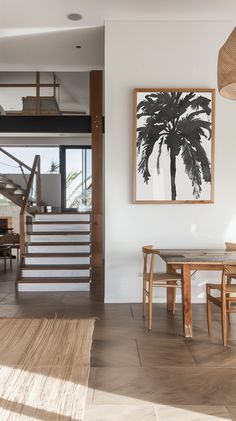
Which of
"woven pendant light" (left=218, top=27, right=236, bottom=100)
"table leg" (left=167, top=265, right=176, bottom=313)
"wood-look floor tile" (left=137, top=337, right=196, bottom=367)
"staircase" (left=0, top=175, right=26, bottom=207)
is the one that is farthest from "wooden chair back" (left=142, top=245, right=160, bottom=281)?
"staircase" (left=0, top=175, right=26, bottom=207)

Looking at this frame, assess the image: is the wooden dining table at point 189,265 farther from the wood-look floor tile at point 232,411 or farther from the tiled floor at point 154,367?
the wood-look floor tile at point 232,411

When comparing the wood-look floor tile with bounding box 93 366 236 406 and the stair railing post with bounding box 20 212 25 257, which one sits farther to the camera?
the stair railing post with bounding box 20 212 25 257

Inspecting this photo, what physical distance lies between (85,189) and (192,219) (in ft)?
25.2

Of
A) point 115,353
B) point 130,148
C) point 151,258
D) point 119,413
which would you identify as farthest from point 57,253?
point 119,413

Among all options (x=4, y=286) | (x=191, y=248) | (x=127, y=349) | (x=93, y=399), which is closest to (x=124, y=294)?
(x=191, y=248)

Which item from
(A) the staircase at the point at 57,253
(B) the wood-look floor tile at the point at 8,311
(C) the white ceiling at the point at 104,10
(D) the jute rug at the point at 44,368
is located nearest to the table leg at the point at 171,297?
(D) the jute rug at the point at 44,368

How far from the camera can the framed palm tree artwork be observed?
16.8 feet

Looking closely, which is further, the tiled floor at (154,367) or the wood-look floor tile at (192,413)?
Result: the tiled floor at (154,367)

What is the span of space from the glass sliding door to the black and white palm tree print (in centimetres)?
757

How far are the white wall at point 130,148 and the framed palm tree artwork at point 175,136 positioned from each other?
12 centimetres

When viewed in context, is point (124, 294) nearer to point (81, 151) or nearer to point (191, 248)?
point (191, 248)

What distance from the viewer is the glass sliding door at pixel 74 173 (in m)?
12.6

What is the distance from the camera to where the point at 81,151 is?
12727mm

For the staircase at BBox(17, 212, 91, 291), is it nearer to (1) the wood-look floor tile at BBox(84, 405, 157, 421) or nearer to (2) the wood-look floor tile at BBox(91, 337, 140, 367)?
(2) the wood-look floor tile at BBox(91, 337, 140, 367)
